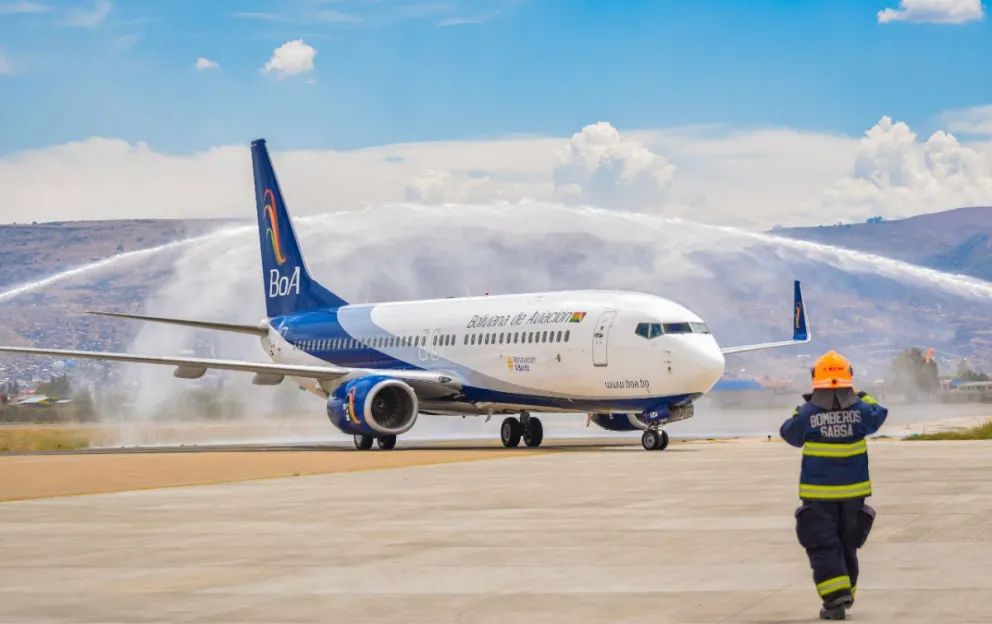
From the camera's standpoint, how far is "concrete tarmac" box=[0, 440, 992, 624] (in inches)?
468

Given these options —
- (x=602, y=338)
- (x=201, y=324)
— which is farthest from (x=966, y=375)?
(x=602, y=338)

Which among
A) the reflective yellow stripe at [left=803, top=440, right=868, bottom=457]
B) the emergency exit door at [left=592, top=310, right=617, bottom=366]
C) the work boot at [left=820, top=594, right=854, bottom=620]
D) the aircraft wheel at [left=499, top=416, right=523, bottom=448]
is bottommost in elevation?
the work boot at [left=820, top=594, right=854, bottom=620]

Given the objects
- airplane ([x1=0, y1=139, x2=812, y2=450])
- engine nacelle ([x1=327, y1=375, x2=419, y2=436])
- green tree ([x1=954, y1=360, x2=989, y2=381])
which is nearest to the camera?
airplane ([x1=0, y1=139, x2=812, y2=450])

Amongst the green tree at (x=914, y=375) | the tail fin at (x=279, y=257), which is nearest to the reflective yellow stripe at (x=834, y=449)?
the tail fin at (x=279, y=257)

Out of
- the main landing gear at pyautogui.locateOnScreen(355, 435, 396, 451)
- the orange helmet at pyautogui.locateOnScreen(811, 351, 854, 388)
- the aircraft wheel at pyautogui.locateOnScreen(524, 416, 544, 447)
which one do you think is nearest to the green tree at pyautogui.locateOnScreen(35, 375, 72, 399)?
the main landing gear at pyautogui.locateOnScreen(355, 435, 396, 451)

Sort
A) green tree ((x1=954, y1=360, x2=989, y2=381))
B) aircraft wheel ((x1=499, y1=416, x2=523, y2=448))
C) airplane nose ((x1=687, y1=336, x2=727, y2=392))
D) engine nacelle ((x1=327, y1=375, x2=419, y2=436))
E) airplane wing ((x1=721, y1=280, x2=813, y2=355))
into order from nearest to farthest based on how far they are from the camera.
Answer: airplane nose ((x1=687, y1=336, x2=727, y2=392)), engine nacelle ((x1=327, y1=375, x2=419, y2=436)), aircraft wheel ((x1=499, y1=416, x2=523, y2=448)), airplane wing ((x1=721, y1=280, x2=813, y2=355)), green tree ((x1=954, y1=360, x2=989, y2=381))

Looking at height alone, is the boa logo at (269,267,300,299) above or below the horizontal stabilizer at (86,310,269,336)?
above

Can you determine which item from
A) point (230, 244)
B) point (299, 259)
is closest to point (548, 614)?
point (299, 259)

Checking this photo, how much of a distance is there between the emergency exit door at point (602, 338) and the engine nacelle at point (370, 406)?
5655mm

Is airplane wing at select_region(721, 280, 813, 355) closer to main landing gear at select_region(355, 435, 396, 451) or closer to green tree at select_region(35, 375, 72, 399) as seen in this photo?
main landing gear at select_region(355, 435, 396, 451)

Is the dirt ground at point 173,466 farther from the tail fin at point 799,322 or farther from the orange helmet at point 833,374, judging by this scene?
the orange helmet at point 833,374

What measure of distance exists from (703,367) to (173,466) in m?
12.2

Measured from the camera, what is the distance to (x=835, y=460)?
11953 mm

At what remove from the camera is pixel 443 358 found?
147 feet
